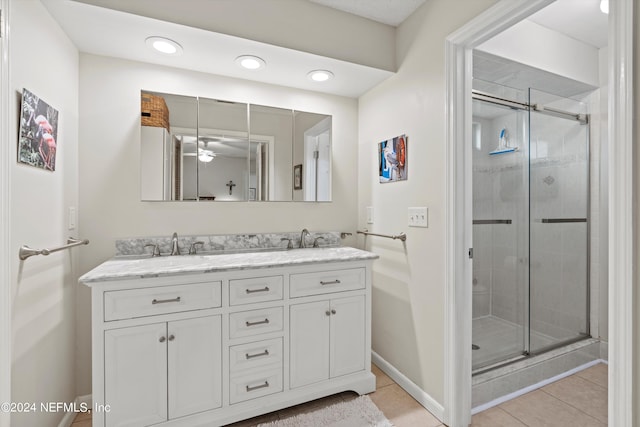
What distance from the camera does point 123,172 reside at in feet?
6.26

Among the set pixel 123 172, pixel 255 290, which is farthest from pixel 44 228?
pixel 255 290

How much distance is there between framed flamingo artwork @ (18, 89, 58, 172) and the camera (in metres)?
1.26

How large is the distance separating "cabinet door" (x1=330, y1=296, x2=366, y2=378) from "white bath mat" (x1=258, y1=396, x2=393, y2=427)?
7.2 inches

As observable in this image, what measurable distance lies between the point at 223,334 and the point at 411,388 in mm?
1252

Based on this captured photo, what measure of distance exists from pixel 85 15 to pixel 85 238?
3.93 ft

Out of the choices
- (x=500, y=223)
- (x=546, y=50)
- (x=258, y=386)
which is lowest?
(x=258, y=386)

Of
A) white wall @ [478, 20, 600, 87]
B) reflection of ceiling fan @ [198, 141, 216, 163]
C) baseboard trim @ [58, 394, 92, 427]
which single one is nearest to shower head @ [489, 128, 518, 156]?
white wall @ [478, 20, 600, 87]

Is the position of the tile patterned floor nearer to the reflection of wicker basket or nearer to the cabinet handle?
the cabinet handle

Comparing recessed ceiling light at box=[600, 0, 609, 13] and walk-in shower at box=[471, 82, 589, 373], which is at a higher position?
recessed ceiling light at box=[600, 0, 609, 13]

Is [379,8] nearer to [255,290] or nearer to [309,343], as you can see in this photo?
[255,290]

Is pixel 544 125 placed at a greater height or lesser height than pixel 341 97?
lesser

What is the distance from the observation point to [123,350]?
1.43 metres

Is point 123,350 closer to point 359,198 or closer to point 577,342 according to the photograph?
point 359,198

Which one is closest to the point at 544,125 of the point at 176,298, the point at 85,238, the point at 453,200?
the point at 453,200
